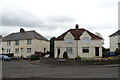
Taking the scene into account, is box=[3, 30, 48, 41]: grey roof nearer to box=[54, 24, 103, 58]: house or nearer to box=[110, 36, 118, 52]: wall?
box=[54, 24, 103, 58]: house

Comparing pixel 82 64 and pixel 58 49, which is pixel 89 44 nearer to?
pixel 58 49

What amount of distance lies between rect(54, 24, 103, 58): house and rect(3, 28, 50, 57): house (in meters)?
13.2

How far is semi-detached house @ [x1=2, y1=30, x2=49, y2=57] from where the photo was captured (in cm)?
6469

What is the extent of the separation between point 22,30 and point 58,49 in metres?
21.7

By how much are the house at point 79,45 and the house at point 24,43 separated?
43.4 ft

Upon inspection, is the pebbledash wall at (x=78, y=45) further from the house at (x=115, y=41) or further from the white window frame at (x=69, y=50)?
the house at (x=115, y=41)

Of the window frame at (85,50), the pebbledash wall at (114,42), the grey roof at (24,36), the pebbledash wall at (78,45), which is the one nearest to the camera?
the pebbledash wall at (78,45)

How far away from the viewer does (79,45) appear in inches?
2060

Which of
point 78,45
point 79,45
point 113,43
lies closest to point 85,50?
point 79,45

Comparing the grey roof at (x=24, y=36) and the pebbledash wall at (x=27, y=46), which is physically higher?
the grey roof at (x=24, y=36)

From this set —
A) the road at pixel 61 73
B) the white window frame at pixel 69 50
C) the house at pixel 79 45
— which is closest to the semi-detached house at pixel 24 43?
the house at pixel 79 45

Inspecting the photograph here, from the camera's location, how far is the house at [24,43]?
212 feet

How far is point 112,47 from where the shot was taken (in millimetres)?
58719

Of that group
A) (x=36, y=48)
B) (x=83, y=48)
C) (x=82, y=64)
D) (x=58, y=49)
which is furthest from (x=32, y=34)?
(x=82, y=64)
